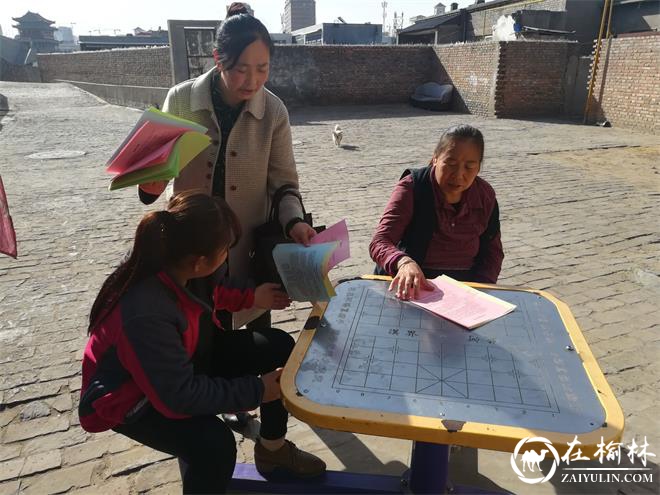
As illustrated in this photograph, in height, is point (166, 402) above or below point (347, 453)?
above

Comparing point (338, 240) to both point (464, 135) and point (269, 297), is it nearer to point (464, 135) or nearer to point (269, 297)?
point (269, 297)

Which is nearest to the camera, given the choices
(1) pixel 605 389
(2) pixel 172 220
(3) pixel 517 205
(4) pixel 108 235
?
(1) pixel 605 389

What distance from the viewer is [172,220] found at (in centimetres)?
166

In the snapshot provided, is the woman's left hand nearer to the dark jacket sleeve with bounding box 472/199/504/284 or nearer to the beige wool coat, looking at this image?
the beige wool coat

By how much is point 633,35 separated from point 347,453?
1488 cm

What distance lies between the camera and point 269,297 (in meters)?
2.23

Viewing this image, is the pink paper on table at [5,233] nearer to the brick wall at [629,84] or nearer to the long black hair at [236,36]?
the long black hair at [236,36]

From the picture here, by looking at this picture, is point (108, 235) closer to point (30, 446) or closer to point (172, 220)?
point (30, 446)

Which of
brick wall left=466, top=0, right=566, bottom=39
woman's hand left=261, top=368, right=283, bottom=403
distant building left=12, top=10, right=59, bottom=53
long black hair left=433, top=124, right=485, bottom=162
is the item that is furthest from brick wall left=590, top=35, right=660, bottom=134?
distant building left=12, top=10, right=59, bottom=53

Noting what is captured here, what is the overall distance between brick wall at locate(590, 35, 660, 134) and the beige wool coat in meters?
13.4

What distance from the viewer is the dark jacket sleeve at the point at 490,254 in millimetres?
2703

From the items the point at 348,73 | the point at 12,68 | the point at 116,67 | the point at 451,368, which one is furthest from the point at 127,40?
the point at 451,368

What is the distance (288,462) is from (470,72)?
18364 millimetres

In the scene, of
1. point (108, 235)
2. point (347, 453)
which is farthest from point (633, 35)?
point (347, 453)
